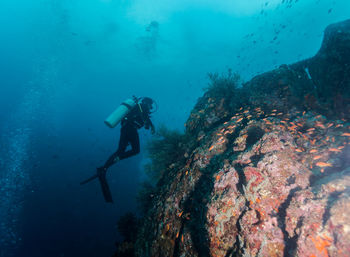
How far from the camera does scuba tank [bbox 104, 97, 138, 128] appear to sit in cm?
718

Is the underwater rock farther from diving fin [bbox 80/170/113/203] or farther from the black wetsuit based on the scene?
the black wetsuit

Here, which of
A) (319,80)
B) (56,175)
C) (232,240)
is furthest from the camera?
(56,175)

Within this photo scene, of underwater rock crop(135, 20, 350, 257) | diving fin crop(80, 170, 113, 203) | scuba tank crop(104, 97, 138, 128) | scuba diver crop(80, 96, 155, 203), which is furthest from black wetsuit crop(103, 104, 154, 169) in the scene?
underwater rock crop(135, 20, 350, 257)

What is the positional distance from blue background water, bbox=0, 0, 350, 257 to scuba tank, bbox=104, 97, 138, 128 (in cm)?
184

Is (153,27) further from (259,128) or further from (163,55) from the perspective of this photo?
(259,128)

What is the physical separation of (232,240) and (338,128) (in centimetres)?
412

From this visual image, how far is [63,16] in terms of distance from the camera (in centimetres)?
4266

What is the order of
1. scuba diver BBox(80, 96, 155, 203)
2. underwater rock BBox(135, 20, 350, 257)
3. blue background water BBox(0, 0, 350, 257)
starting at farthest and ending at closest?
blue background water BBox(0, 0, 350, 257) < scuba diver BBox(80, 96, 155, 203) < underwater rock BBox(135, 20, 350, 257)

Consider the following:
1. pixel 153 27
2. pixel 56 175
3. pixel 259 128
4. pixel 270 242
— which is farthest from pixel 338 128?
pixel 153 27

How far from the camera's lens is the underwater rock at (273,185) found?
213cm

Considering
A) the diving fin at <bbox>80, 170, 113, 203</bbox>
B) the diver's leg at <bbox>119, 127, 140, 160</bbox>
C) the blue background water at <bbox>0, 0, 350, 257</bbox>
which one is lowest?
the diving fin at <bbox>80, 170, 113, 203</bbox>

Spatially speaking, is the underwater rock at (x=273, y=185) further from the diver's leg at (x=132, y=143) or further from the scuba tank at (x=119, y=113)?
the scuba tank at (x=119, y=113)

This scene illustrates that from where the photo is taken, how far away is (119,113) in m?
7.43

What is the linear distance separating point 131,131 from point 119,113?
1.14m
